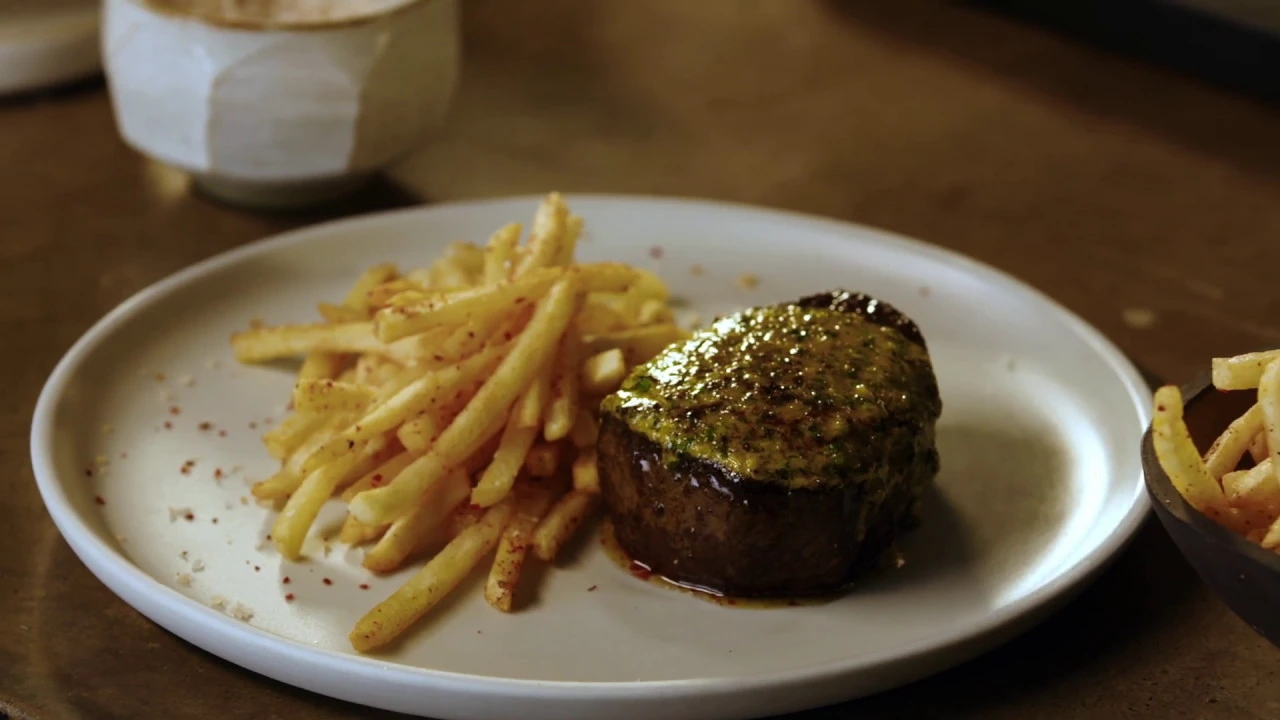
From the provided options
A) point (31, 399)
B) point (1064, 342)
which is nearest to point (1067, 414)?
point (1064, 342)

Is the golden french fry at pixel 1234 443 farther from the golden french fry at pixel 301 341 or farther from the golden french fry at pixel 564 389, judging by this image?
the golden french fry at pixel 301 341

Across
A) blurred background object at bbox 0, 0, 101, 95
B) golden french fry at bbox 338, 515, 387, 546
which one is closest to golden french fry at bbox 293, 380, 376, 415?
golden french fry at bbox 338, 515, 387, 546

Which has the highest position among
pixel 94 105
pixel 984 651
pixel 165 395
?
pixel 984 651

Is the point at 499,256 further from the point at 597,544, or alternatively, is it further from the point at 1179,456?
the point at 1179,456

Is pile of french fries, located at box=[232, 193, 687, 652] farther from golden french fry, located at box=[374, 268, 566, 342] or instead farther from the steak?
the steak

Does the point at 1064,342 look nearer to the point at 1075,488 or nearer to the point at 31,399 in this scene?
the point at 1075,488

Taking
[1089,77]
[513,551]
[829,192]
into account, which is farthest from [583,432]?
[1089,77]
